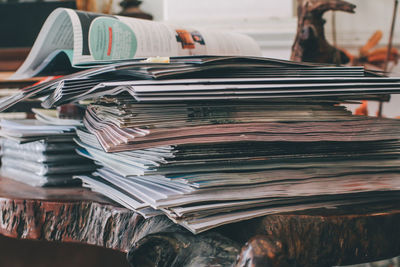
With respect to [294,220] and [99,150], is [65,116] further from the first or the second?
[294,220]

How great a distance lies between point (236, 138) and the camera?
0.46 meters

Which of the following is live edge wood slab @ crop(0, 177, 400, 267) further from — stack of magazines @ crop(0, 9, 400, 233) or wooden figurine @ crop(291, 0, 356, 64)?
wooden figurine @ crop(291, 0, 356, 64)

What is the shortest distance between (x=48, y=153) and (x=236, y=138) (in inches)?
14.2

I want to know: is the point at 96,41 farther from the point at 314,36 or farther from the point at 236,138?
the point at 314,36

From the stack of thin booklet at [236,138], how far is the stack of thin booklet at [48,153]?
169mm

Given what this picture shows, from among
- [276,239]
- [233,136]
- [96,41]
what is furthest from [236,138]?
[96,41]

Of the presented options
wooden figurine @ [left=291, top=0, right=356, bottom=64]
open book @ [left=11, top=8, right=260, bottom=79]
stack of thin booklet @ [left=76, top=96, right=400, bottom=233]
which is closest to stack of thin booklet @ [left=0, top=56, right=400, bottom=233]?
stack of thin booklet @ [left=76, top=96, right=400, bottom=233]

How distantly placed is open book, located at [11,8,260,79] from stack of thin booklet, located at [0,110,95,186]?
0.09 metres

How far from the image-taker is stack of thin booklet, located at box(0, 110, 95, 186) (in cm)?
69

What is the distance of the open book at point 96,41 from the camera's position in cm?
64

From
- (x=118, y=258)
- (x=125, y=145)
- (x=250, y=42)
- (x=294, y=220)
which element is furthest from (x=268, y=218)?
(x=118, y=258)

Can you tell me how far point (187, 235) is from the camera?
0.45 metres

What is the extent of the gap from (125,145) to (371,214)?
0.86 feet

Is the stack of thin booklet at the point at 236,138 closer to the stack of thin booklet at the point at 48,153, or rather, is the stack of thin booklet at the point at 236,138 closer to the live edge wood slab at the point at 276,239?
the live edge wood slab at the point at 276,239
